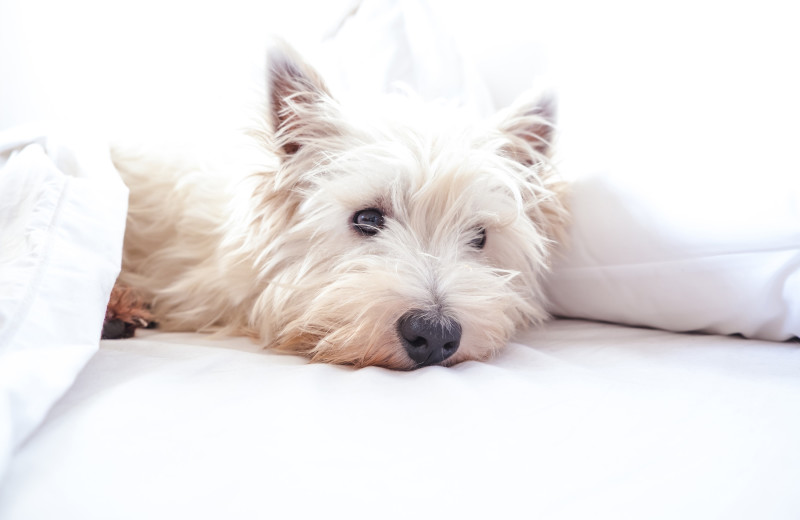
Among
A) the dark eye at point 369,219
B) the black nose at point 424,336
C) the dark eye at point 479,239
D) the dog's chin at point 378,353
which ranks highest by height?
the dark eye at point 369,219

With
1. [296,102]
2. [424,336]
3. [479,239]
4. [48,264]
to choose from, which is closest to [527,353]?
[424,336]

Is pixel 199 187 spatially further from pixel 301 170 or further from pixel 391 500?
pixel 391 500

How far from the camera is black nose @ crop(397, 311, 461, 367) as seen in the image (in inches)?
50.1

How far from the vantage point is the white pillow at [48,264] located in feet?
2.92

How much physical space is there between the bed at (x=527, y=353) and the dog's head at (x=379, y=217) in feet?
0.38

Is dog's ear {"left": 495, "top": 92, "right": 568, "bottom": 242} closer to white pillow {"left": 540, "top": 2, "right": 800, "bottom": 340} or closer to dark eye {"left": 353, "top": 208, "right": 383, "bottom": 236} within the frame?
white pillow {"left": 540, "top": 2, "right": 800, "bottom": 340}

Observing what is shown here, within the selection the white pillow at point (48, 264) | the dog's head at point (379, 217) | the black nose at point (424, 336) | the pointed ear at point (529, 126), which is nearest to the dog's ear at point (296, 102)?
the dog's head at point (379, 217)

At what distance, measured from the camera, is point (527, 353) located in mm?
1390

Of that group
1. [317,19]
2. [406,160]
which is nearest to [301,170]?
[406,160]

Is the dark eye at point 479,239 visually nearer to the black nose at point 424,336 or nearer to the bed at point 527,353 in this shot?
the bed at point 527,353

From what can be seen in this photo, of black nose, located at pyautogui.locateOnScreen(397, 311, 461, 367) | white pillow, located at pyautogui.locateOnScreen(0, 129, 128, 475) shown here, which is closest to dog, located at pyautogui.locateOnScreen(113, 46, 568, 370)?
black nose, located at pyautogui.locateOnScreen(397, 311, 461, 367)

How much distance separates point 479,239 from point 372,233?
325 mm

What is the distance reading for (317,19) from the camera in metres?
2.49

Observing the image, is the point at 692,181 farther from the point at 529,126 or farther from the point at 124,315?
the point at 124,315
